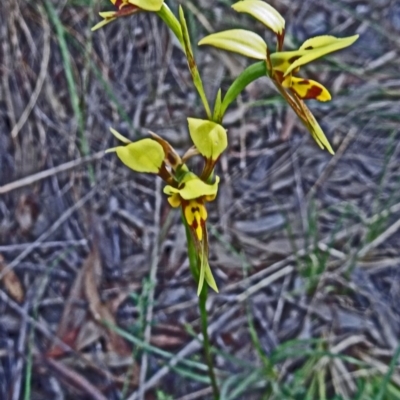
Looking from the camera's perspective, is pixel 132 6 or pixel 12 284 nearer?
pixel 132 6

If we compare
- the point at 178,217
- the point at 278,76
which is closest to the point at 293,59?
the point at 278,76

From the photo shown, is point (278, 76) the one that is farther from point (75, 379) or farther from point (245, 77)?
point (75, 379)

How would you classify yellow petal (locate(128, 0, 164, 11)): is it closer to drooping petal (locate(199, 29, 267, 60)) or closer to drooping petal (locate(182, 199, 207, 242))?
drooping petal (locate(199, 29, 267, 60))

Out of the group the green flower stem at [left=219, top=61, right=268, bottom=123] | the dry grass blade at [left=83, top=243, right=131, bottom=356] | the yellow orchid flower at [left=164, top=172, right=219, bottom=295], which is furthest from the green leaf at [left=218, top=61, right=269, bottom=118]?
the dry grass blade at [left=83, top=243, right=131, bottom=356]

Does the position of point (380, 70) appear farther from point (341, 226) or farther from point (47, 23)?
point (47, 23)

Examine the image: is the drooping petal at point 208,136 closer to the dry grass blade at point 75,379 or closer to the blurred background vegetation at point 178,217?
the blurred background vegetation at point 178,217

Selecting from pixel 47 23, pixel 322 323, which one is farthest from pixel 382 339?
pixel 47 23
